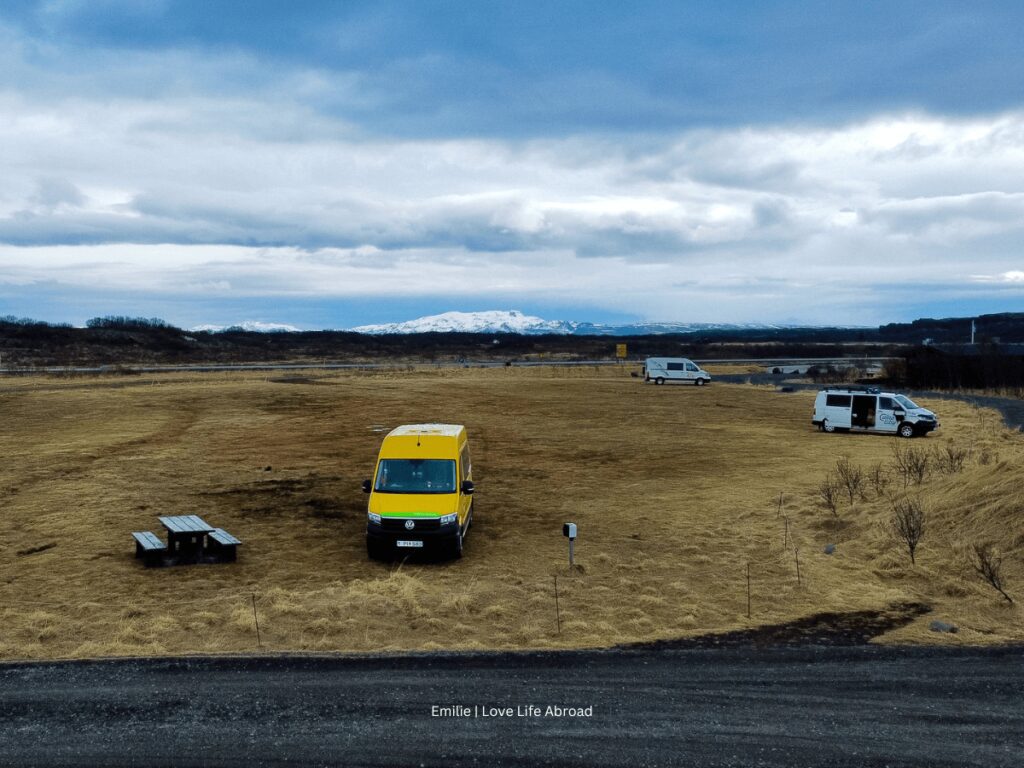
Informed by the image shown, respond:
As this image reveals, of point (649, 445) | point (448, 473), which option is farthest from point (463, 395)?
point (448, 473)

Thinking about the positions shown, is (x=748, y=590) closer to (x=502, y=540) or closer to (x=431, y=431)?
(x=502, y=540)

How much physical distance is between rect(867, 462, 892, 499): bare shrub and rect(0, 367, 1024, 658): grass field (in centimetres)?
25

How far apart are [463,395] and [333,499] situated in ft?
96.2

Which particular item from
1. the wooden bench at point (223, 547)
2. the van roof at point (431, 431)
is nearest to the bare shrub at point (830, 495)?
the van roof at point (431, 431)

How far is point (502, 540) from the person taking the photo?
16.9 m

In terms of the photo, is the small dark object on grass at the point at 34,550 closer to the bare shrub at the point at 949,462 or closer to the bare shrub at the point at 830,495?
the bare shrub at the point at 830,495

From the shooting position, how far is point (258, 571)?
14.5 metres

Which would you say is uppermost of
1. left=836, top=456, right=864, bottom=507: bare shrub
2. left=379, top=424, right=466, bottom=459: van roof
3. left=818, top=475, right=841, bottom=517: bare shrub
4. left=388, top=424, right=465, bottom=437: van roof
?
left=388, top=424, right=465, bottom=437: van roof

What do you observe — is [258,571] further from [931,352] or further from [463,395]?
[931,352]

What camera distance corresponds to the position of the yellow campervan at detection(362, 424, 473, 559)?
14.9 m

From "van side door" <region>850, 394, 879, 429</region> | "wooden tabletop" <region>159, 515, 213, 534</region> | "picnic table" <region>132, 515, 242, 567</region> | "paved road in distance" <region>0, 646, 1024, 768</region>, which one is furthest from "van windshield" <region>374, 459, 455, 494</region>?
"van side door" <region>850, 394, 879, 429</region>

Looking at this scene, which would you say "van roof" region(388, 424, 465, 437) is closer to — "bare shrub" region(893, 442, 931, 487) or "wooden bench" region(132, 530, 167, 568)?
"wooden bench" region(132, 530, 167, 568)

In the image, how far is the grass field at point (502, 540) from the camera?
38.1 ft

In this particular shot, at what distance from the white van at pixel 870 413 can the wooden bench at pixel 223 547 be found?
91.7 feet
